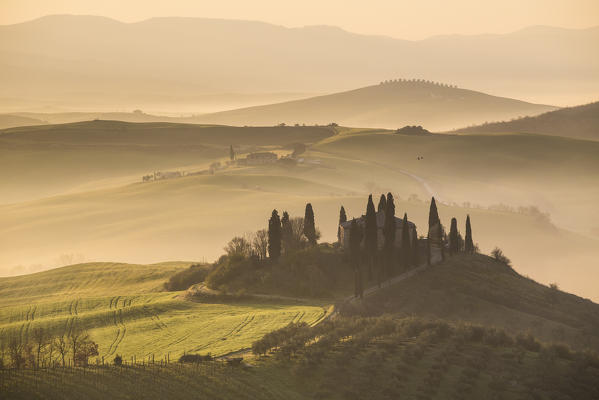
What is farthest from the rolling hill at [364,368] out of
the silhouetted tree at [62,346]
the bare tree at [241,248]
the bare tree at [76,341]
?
the bare tree at [241,248]

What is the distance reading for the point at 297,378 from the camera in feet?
181

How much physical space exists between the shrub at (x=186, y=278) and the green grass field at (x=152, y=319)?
2442 millimetres

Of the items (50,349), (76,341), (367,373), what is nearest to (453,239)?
(367,373)

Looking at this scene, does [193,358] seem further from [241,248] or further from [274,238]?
[241,248]

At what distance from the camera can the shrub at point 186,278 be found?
100938 millimetres

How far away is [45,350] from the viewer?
67750mm

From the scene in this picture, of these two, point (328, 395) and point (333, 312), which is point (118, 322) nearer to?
point (333, 312)

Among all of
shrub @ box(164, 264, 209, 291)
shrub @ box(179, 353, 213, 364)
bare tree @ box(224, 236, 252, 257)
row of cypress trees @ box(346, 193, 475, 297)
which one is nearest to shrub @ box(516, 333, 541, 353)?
row of cypress trees @ box(346, 193, 475, 297)

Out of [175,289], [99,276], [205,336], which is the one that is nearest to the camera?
[205,336]

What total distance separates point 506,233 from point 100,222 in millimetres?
101317

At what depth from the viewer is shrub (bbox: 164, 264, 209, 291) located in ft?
331

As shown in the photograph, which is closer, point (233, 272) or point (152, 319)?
point (152, 319)

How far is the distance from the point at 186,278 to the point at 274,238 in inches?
578

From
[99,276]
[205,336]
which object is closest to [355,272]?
[205,336]
